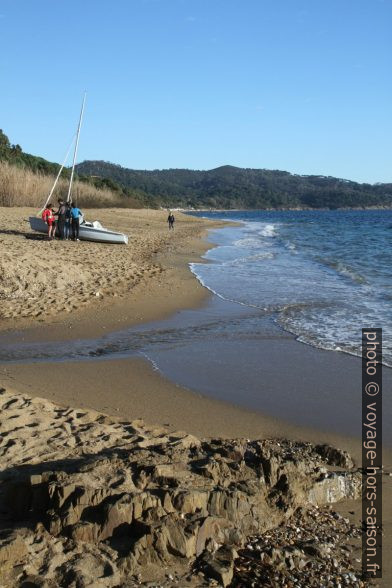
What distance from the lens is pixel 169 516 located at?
11.2 ft

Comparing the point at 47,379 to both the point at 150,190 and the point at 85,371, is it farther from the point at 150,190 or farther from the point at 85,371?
the point at 150,190

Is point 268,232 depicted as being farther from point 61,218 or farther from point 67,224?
point 61,218

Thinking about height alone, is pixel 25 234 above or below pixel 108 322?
above

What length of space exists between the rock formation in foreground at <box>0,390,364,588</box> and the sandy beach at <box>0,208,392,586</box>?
0.37 metres

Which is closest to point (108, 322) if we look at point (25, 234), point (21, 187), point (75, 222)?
point (75, 222)

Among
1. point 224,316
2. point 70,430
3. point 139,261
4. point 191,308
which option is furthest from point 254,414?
point 139,261

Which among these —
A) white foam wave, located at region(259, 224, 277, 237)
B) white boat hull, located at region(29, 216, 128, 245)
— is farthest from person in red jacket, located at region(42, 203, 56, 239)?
white foam wave, located at region(259, 224, 277, 237)

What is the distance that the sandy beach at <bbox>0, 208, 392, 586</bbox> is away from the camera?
5754 mm

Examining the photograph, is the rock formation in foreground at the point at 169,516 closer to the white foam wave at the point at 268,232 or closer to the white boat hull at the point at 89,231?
the white boat hull at the point at 89,231

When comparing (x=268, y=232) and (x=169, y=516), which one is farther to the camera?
(x=268, y=232)

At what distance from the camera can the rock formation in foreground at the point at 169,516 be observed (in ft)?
10.3

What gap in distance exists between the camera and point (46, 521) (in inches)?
131

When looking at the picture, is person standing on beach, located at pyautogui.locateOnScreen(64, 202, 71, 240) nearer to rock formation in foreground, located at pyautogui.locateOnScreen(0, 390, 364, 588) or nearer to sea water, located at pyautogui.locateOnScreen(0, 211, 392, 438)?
sea water, located at pyautogui.locateOnScreen(0, 211, 392, 438)

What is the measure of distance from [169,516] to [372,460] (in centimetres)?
228
